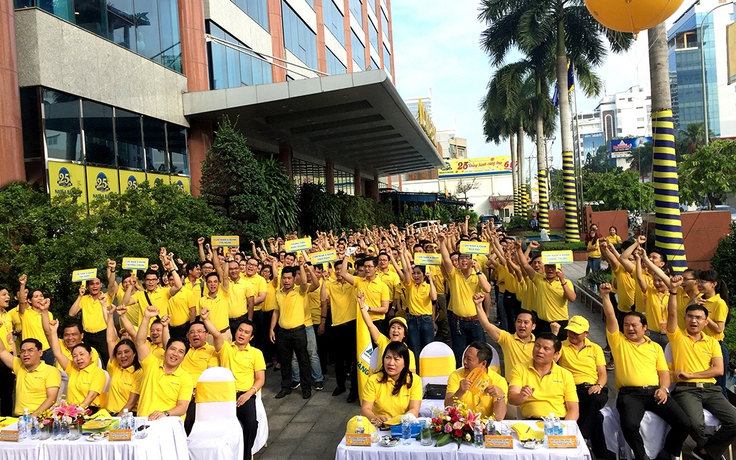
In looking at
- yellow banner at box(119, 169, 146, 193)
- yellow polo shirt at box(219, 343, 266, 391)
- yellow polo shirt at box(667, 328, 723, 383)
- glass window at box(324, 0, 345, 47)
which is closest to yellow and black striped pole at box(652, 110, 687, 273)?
yellow polo shirt at box(667, 328, 723, 383)

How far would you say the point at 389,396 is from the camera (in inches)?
206

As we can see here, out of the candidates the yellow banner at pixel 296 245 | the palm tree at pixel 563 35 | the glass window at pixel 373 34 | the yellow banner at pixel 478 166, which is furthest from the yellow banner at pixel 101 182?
the yellow banner at pixel 478 166

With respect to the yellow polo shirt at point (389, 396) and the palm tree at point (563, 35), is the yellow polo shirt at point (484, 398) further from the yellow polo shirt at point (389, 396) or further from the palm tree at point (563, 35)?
the palm tree at point (563, 35)

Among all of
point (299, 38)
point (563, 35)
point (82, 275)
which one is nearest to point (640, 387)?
point (82, 275)

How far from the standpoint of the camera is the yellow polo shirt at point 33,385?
604 cm

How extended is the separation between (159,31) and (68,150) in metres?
5.69

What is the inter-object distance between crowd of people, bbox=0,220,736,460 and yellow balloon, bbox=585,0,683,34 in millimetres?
3142

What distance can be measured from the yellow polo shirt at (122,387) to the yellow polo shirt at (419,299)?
377cm

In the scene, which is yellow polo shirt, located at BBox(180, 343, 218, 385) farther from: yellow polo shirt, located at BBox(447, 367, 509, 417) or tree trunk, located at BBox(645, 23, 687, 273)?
tree trunk, located at BBox(645, 23, 687, 273)

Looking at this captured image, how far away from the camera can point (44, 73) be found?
504 inches

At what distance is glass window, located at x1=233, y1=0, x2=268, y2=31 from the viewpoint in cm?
2297

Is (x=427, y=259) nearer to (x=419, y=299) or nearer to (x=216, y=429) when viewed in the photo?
(x=419, y=299)

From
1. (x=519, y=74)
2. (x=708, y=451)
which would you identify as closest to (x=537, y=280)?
(x=708, y=451)

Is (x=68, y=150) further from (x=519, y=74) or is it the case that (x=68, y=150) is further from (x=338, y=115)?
(x=519, y=74)
